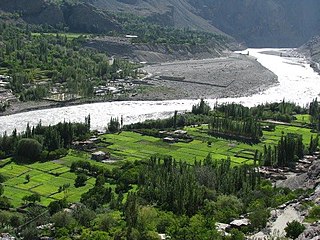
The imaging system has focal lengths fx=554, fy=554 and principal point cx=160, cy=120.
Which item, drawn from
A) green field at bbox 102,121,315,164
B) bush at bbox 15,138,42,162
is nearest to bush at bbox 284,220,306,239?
green field at bbox 102,121,315,164

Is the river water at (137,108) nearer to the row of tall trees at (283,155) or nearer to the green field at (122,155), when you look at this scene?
the green field at (122,155)

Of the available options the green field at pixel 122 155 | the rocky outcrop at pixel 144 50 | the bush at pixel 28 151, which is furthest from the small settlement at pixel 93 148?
the rocky outcrop at pixel 144 50

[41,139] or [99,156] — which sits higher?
[41,139]

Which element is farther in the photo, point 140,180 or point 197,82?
point 197,82

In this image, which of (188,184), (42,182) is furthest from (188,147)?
(188,184)

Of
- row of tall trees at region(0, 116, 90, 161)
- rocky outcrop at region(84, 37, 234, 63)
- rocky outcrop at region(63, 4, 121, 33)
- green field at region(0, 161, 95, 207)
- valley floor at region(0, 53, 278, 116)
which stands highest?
rocky outcrop at region(63, 4, 121, 33)

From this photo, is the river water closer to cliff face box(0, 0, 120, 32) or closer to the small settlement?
the small settlement

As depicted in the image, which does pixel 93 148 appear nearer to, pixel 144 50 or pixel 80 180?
pixel 80 180

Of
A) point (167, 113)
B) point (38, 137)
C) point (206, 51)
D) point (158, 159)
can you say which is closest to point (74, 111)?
point (167, 113)
